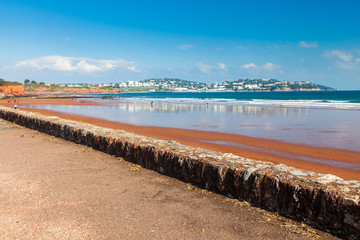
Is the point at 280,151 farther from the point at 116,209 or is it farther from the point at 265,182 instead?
the point at 116,209

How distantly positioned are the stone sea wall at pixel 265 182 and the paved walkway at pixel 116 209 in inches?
6.6

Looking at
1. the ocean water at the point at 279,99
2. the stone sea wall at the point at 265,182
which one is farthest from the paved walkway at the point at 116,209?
the ocean water at the point at 279,99

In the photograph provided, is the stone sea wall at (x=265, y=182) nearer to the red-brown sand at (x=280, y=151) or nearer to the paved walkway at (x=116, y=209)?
the paved walkway at (x=116, y=209)

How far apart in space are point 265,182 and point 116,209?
2281mm

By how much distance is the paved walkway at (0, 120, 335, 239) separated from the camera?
3.62m

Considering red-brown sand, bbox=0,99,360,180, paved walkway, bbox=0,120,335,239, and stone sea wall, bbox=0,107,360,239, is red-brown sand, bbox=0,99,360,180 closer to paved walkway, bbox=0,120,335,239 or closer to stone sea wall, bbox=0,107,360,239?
stone sea wall, bbox=0,107,360,239

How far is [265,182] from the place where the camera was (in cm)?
416

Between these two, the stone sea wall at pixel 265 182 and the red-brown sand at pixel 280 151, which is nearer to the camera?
the stone sea wall at pixel 265 182

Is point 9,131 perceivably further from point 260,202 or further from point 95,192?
point 260,202

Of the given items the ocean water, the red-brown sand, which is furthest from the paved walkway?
the ocean water

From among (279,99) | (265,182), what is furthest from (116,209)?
(279,99)

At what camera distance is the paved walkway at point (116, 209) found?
362 cm

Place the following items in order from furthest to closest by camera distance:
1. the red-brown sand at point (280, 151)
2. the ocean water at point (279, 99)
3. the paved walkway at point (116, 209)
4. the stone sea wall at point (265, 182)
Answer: the ocean water at point (279, 99) → the red-brown sand at point (280, 151) → the paved walkway at point (116, 209) → the stone sea wall at point (265, 182)

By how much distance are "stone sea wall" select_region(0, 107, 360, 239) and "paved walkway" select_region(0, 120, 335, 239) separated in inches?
6.6
